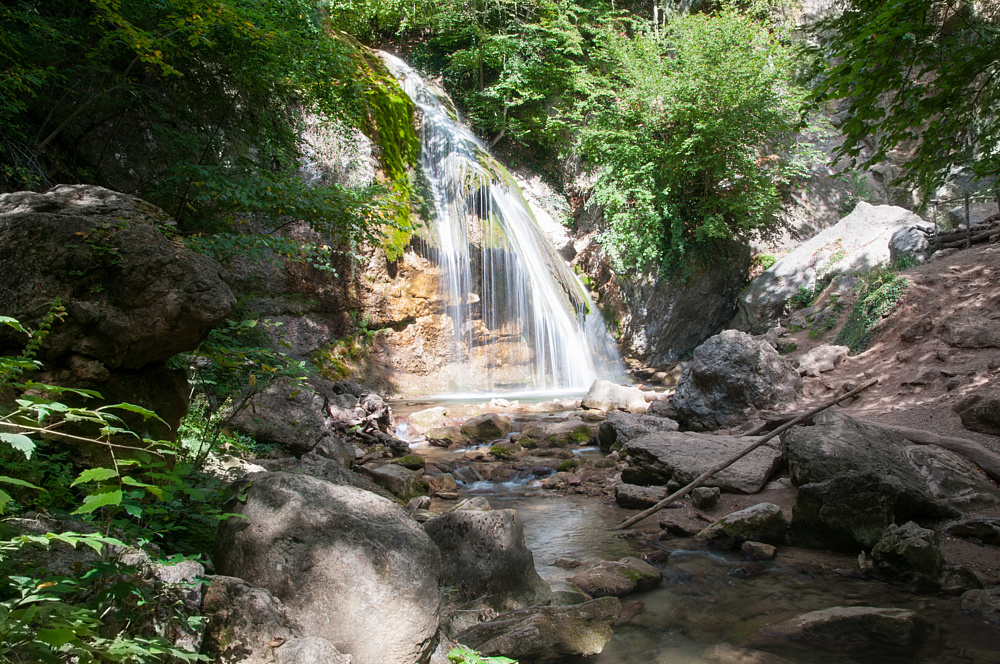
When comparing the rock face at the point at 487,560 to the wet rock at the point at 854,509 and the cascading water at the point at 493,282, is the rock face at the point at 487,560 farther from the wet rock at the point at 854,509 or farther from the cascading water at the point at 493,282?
the cascading water at the point at 493,282

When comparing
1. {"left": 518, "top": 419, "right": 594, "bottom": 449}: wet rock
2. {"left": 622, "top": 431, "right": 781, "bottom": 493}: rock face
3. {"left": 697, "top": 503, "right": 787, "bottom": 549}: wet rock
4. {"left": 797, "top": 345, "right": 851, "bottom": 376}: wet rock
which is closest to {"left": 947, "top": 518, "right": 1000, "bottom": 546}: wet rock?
{"left": 697, "top": 503, "right": 787, "bottom": 549}: wet rock

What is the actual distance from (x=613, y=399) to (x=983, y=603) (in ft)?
24.9

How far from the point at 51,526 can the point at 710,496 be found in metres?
5.10

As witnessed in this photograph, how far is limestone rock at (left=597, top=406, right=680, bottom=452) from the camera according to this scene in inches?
309

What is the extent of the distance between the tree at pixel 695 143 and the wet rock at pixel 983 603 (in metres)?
12.9

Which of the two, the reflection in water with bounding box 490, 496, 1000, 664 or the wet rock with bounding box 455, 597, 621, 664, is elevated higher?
the wet rock with bounding box 455, 597, 621, 664

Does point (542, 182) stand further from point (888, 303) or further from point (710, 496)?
point (710, 496)

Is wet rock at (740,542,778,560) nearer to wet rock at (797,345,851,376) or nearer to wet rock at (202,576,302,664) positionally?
wet rock at (202,576,302,664)

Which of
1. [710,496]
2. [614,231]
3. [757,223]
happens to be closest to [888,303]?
[710,496]

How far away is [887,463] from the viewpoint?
4805mm

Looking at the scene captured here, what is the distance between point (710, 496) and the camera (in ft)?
17.6

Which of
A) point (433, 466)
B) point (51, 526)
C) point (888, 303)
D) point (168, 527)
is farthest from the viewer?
point (888, 303)

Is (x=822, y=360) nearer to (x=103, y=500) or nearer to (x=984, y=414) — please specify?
(x=984, y=414)

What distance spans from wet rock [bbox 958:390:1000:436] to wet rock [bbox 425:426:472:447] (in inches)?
244
